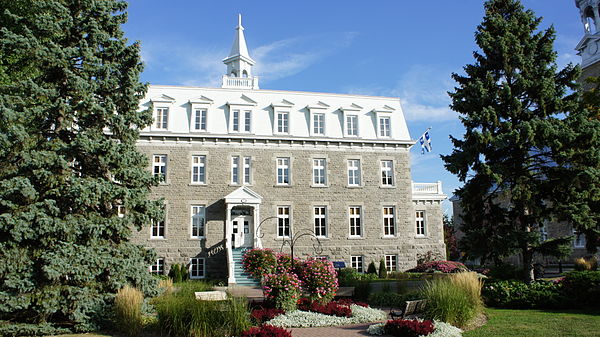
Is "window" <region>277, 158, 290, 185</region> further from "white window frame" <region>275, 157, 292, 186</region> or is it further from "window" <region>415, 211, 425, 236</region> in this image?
"window" <region>415, 211, 425, 236</region>

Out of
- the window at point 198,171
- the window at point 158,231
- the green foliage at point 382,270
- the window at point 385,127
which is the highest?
the window at point 385,127

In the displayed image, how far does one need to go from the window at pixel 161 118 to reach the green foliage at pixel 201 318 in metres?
17.4

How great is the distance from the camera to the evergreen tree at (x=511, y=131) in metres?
16.8

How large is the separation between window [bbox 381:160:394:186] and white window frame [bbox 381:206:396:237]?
1.65 m

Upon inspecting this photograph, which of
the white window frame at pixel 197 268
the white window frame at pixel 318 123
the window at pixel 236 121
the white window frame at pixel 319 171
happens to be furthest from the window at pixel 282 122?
the white window frame at pixel 197 268

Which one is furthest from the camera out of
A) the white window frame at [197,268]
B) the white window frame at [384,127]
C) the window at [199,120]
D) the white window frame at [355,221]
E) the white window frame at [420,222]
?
the white window frame at [420,222]

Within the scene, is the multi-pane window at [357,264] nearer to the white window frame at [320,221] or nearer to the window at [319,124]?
the white window frame at [320,221]

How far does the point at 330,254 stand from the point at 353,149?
22.9 ft

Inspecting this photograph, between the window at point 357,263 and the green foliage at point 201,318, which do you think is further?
the window at point 357,263

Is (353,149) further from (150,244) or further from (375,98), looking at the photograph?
(150,244)

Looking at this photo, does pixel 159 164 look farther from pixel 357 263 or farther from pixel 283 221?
pixel 357 263

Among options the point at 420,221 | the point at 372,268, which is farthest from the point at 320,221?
the point at 420,221

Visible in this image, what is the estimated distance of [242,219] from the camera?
1064 inches

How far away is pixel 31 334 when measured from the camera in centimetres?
1130
